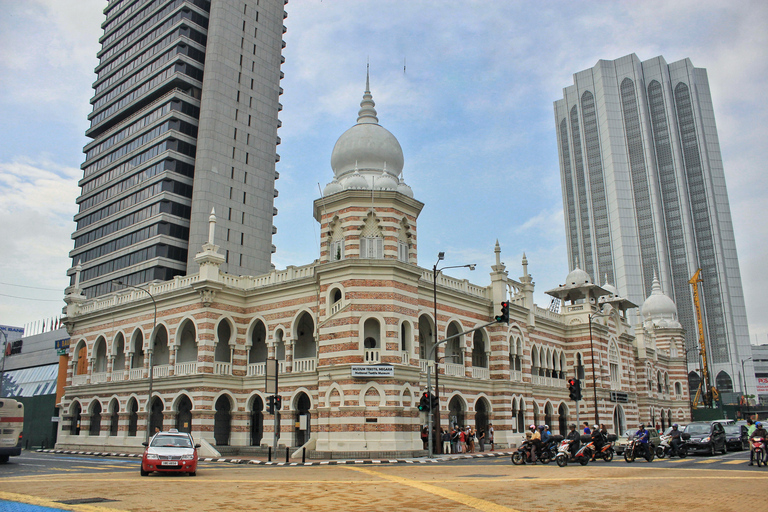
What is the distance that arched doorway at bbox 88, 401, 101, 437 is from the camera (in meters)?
44.4

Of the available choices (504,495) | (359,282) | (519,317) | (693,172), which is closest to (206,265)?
(359,282)

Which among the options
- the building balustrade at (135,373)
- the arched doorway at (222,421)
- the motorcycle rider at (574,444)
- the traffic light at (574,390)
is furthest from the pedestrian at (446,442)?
the building balustrade at (135,373)

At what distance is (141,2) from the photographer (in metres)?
78.6

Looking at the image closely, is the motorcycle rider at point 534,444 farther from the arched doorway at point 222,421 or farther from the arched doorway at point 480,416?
the arched doorway at point 222,421

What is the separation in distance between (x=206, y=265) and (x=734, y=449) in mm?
30567

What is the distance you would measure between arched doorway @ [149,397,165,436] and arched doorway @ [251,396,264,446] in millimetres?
7083

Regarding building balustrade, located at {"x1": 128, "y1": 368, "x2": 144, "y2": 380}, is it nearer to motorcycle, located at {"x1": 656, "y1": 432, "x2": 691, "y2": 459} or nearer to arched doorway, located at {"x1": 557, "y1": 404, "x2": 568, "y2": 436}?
motorcycle, located at {"x1": 656, "y1": 432, "x2": 691, "y2": 459}

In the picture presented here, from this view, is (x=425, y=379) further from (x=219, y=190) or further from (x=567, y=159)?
(x=567, y=159)

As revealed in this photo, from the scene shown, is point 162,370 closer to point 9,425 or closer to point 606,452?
point 9,425

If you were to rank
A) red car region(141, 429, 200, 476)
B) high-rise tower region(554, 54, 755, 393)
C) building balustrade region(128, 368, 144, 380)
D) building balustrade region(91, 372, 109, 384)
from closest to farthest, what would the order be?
red car region(141, 429, 200, 476) < building balustrade region(128, 368, 144, 380) < building balustrade region(91, 372, 109, 384) < high-rise tower region(554, 54, 755, 393)

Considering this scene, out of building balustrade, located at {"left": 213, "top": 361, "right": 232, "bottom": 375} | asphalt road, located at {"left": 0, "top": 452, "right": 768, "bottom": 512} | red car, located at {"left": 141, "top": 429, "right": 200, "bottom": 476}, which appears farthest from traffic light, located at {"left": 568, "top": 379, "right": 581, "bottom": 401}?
red car, located at {"left": 141, "top": 429, "right": 200, "bottom": 476}

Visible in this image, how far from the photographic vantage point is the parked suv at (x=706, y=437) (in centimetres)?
2823

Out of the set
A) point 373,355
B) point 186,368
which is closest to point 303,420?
point 373,355

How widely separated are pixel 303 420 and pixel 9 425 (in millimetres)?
14213
